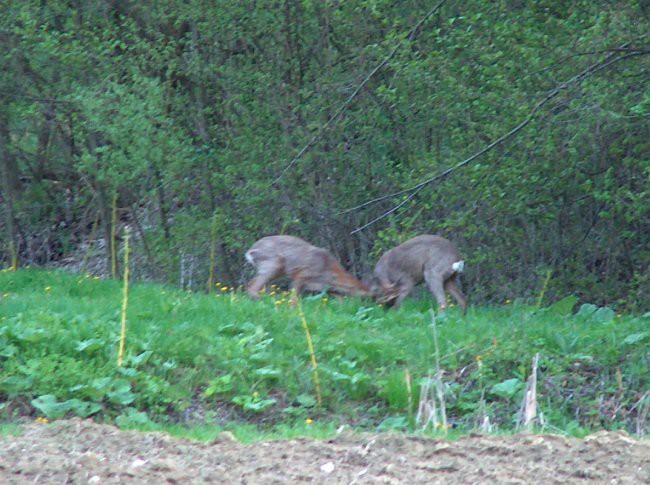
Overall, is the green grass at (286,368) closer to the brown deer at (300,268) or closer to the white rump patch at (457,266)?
the white rump patch at (457,266)

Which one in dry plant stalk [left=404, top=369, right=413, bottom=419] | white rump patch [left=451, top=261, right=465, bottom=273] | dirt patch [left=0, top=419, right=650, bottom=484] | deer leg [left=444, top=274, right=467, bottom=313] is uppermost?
dirt patch [left=0, top=419, right=650, bottom=484]

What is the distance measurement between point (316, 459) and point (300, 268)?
7359 mm

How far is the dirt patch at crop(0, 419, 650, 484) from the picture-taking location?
6.32 metres

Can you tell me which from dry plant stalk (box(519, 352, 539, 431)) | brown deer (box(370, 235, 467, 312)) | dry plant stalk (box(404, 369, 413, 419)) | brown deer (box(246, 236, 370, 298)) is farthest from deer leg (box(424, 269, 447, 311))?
dry plant stalk (box(519, 352, 539, 431))

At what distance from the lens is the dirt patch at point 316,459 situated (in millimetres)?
6320

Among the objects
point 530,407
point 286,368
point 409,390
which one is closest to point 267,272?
point 286,368

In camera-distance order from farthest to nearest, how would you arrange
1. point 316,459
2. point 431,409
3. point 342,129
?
1. point 342,129
2. point 431,409
3. point 316,459

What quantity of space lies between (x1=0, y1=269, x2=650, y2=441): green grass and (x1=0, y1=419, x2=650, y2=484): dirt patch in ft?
3.98

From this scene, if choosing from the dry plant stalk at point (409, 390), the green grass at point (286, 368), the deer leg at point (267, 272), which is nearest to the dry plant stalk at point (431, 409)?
the dry plant stalk at point (409, 390)

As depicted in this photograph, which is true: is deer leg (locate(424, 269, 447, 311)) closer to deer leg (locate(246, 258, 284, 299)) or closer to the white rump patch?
the white rump patch

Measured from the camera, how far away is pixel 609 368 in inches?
411

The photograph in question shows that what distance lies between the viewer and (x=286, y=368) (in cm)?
1027

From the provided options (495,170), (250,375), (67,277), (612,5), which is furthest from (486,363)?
(67,277)

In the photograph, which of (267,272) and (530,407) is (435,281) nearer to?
(267,272)
